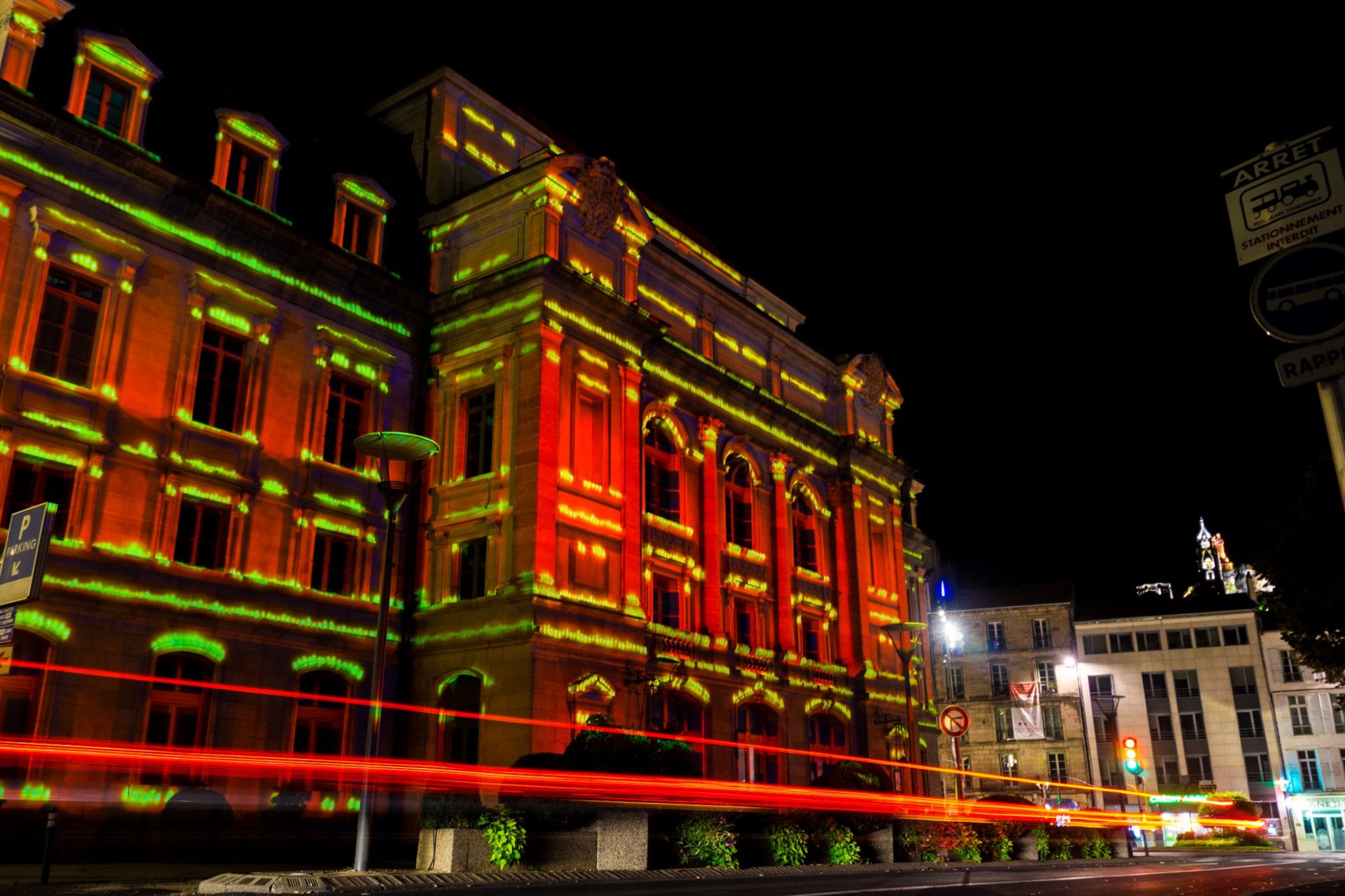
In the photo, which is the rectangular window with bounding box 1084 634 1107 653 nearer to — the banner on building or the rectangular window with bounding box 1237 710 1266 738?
the banner on building

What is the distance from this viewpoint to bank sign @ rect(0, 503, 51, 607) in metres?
10.0

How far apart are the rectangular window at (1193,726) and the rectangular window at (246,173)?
235 ft

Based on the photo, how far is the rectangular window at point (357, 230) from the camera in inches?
1176

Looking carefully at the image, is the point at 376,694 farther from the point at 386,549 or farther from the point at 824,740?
the point at 824,740

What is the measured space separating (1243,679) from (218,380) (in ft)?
236

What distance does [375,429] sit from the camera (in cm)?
2927

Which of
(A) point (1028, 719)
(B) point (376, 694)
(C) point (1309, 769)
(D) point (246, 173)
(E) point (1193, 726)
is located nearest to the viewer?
(B) point (376, 694)

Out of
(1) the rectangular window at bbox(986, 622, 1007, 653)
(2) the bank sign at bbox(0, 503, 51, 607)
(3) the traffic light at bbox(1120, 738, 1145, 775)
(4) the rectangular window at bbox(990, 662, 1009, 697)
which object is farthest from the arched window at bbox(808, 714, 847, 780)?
(1) the rectangular window at bbox(986, 622, 1007, 653)

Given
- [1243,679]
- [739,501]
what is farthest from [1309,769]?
[739,501]

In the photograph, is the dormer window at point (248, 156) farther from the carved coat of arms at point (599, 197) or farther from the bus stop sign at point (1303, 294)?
the bus stop sign at point (1303, 294)

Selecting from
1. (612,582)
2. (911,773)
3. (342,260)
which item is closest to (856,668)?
(911,773)

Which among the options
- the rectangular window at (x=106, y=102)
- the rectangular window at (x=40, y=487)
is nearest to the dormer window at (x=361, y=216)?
the rectangular window at (x=106, y=102)

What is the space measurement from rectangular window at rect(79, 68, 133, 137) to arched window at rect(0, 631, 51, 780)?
38.8ft

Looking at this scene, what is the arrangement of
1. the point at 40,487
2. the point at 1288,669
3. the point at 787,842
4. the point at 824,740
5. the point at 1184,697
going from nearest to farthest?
the point at 787,842, the point at 40,487, the point at 824,740, the point at 1288,669, the point at 1184,697
